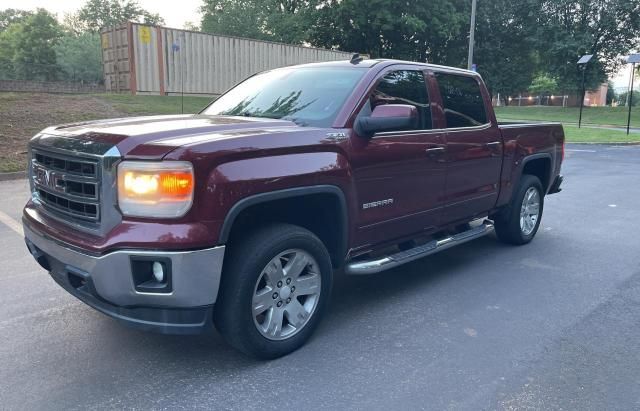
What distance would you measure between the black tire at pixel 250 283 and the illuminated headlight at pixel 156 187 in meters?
0.48

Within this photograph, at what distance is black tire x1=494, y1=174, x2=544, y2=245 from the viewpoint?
226 inches

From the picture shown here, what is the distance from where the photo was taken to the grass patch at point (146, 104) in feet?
50.5

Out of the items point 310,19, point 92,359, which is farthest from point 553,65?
point 92,359

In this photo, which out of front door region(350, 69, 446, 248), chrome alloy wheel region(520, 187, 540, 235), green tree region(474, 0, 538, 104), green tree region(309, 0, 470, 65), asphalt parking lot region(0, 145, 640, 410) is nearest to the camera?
asphalt parking lot region(0, 145, 640, 410)

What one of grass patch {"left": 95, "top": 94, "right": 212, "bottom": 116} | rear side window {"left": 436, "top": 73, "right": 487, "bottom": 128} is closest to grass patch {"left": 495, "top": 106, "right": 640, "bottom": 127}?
grass patch {"left": 95, "top": 94, "right": 212, "bottom": 116}

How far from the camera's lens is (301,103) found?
395cm

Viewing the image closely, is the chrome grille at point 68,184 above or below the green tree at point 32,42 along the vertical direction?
below

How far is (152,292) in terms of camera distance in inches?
108

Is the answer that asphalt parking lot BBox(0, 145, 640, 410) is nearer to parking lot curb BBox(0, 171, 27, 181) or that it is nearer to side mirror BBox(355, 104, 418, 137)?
side mirror BBox(355, 104, 418, 137)

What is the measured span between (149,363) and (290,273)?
3.34 ft

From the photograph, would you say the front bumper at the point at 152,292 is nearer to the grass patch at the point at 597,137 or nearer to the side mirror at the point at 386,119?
the side mirror at the point at 386,119

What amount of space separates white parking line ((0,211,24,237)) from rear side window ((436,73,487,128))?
16.0 ft

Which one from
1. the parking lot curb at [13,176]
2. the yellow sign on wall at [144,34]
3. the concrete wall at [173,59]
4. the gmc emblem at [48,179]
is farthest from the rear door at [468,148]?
the yellow sign on wall at [144,34]

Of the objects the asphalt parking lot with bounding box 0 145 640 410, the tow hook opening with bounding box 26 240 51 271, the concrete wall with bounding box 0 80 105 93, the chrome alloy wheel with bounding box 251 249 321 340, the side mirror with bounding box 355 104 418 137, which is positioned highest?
the concrete wall with bounding box 0 80 105 93
